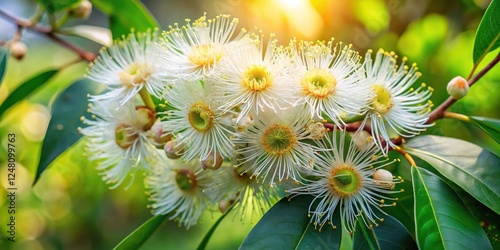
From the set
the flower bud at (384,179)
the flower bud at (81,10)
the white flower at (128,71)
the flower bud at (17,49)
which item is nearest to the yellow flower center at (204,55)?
the white flower at (128,71)

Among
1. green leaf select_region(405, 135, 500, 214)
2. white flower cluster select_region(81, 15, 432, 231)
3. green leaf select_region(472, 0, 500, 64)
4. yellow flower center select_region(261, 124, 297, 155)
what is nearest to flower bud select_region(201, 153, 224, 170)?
white flower cluster select_region(81, 15, 432, 231)

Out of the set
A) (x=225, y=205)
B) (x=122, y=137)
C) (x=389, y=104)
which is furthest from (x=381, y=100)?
(x=122, y=137)

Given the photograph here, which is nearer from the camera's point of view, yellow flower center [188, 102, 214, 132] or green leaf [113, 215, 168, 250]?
yellow flower center [188, 102, 214, 132]

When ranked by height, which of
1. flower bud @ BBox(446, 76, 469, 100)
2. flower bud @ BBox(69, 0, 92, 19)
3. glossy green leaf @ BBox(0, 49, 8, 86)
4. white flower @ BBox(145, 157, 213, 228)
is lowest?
white flower @ BBox(145, 157, 213, 228)

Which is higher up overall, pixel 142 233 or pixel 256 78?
pixel 256 78

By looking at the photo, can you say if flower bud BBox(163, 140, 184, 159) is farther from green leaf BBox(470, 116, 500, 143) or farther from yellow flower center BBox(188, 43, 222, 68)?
green leaf BBox(470, 116, 500, 143)

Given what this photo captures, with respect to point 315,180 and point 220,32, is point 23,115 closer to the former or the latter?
point 220,32

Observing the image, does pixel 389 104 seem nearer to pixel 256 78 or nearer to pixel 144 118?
pixel 256 78
